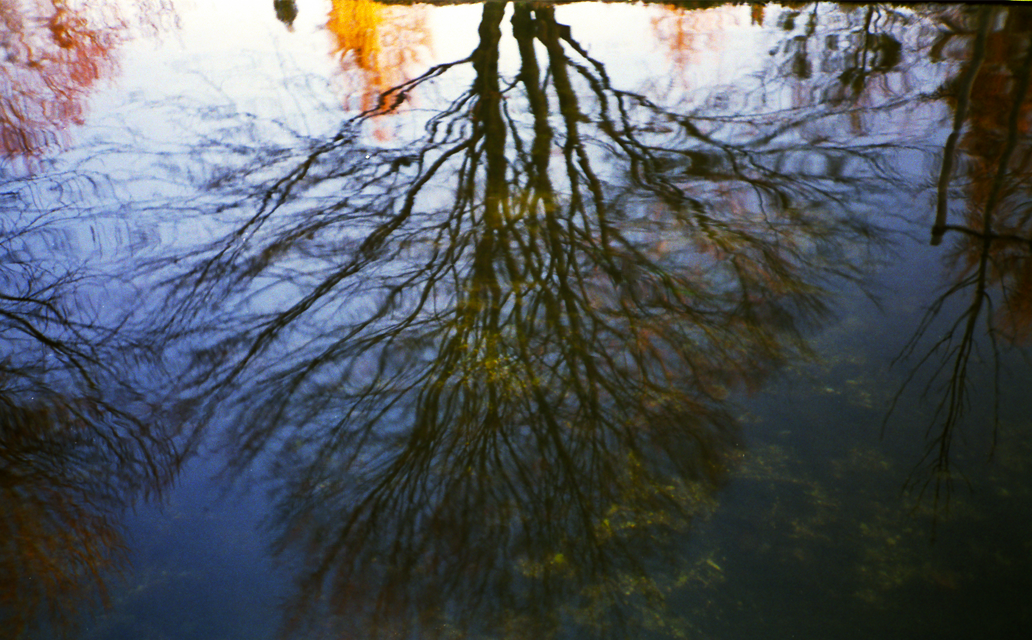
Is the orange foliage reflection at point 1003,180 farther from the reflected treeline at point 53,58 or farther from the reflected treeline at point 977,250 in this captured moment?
the reflected treeline at point 53,58

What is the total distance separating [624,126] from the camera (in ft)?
24.5

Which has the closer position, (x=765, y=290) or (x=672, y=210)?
(x=765, y=290)

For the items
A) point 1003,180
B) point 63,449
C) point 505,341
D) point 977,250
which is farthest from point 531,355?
point 1003,180

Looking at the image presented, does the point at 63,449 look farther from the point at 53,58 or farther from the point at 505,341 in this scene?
the point at 53,58

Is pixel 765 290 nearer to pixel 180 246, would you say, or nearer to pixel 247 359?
pixel 247 359

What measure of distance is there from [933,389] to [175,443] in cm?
394

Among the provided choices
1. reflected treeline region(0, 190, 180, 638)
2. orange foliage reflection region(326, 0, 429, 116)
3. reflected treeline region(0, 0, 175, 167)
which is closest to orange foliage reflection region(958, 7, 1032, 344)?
reflected treeline region(0, 190, 180, 638)

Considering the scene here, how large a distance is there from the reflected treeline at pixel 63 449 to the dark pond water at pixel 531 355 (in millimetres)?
21

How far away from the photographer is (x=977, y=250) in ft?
17.2

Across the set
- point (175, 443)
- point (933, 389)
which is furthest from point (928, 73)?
point (175, 443)

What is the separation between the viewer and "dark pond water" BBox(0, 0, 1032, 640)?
3225mm

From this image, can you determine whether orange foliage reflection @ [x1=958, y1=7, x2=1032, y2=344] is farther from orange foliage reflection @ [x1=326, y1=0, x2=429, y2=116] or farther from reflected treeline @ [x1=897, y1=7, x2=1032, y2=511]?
orange foliage reflection @ [x1=326, y1=0, x2=429, y2=116]

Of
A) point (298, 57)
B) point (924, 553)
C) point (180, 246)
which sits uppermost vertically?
point (298, 57)

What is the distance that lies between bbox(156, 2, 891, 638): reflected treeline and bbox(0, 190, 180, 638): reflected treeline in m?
0.43
